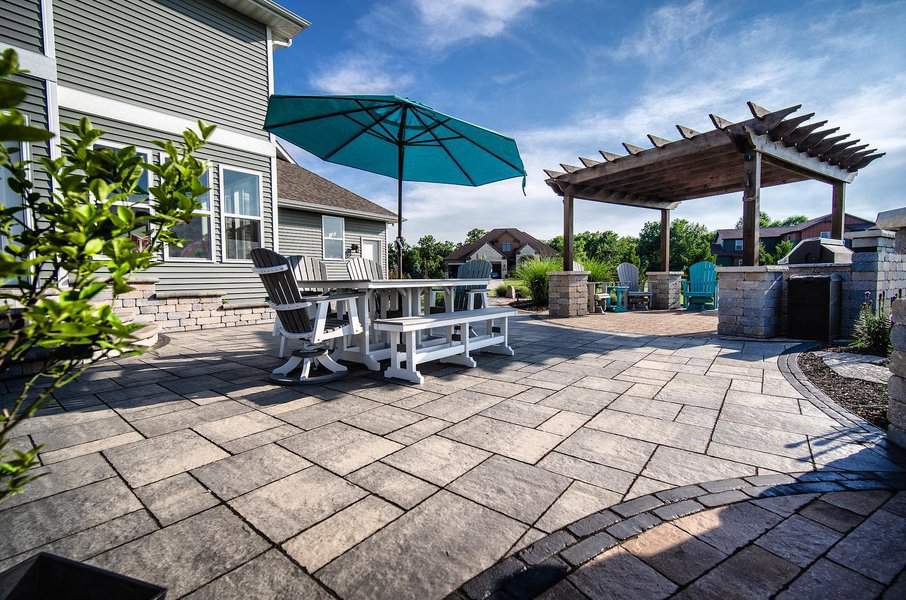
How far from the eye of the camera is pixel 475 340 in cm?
431

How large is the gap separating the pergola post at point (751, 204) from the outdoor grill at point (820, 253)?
3.03ft

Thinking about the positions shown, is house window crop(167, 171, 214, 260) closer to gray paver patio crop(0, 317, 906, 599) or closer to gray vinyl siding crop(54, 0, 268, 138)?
gray vinyl siding crop(54, 0, 268, 138)

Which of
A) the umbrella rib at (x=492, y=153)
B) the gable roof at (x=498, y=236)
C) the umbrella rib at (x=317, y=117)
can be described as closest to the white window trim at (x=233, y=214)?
the umbrella rib at (x=317, y=117)

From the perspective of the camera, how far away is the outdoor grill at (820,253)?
5878 millimetres

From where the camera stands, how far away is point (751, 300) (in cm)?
552

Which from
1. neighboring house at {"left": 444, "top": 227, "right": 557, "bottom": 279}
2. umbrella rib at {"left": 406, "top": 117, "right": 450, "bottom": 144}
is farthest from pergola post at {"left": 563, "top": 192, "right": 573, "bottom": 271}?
neighboring house at {"left": 444, "top": 227, "right": 557, "bottom": 279}

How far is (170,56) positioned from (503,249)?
41884 millimetres

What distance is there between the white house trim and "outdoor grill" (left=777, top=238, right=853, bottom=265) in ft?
28.8

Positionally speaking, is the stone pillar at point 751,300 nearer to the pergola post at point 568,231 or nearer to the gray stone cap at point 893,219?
the pergola post at point 568,231

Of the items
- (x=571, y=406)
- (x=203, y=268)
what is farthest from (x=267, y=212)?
(x=571, y=406)

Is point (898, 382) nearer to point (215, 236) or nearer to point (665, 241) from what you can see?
point (215, 236)

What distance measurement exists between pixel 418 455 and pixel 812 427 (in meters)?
2.29

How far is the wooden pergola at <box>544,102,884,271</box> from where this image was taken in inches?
228

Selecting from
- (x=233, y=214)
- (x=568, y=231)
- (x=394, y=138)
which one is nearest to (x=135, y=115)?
(x=233, y=214)
